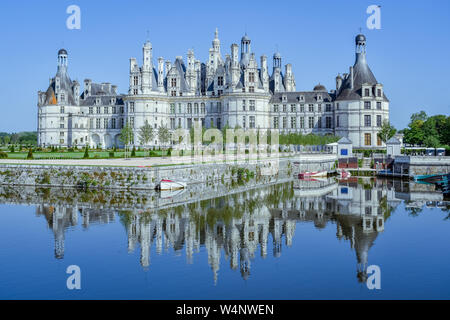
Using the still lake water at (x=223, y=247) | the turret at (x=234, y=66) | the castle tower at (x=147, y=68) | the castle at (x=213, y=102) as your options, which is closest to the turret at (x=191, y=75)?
the castle at (x=213, y=102)

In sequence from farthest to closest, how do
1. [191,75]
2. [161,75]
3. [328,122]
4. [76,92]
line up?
[76,92] → [191,75] → [161,75] → [328,122]

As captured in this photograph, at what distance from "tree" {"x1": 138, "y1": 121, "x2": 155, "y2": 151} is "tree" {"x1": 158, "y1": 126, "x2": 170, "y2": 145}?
3.81 feet

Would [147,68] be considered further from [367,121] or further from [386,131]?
[386,131]

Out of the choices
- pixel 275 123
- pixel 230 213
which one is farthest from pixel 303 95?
pixel 230 213

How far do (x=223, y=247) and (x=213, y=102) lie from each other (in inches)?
1968

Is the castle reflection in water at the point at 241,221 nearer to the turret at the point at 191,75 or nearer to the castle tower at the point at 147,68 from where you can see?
the castle tower at the point at 147,68

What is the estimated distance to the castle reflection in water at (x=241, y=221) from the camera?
18.0 m

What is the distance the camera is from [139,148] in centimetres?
6228

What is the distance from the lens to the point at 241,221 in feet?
75.6

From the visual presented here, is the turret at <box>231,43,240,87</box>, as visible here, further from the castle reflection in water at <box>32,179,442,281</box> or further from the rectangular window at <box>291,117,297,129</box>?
the castle reflection in water at <box>32,179,442,281</box>

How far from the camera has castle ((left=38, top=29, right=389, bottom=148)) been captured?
61.9m

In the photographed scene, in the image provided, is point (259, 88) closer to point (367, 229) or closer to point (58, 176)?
point (58, 176)

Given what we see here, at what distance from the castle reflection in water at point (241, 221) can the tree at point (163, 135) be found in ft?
97.6

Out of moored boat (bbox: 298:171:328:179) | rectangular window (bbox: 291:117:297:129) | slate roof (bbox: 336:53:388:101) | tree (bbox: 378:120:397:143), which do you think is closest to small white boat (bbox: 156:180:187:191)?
moored boat (bbox: 298:171:328:179)
